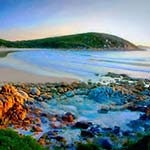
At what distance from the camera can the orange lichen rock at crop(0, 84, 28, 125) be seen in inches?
510

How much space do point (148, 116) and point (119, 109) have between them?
2046 millimetres

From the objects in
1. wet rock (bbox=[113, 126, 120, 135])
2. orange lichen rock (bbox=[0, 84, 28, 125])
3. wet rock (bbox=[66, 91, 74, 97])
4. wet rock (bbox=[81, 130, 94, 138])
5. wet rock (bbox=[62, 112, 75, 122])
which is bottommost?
wet rock (bbox=[113, 126, 120, 135])

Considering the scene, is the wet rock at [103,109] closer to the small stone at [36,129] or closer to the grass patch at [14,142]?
the small stone at [36,129]

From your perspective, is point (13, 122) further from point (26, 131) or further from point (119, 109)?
point (119, 109)

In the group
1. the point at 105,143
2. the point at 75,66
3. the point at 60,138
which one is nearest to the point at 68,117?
the point at 60,138

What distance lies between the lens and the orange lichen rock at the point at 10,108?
1295 centimetres

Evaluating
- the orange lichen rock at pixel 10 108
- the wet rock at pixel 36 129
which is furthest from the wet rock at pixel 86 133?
the orange lichen rock at pixel 10 108

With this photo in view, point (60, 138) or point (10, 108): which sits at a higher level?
point (10, 108)

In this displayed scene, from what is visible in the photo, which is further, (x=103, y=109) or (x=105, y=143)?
(x=103, y=109)

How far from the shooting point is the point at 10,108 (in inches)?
525

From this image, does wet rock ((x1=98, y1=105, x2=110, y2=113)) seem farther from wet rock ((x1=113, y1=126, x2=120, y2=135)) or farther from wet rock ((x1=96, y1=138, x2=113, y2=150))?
wet rock ((x1=96, y1=138, x2=113, y2=150))

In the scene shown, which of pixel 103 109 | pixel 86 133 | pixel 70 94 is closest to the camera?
pixel 86 133

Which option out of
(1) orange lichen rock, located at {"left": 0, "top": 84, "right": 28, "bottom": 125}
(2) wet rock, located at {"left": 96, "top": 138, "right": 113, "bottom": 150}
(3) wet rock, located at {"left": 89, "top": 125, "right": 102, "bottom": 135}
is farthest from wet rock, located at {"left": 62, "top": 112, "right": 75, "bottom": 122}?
(2) wet rock, located at {"left": 96, "top": 138, "right": 113, "bottom": 150}

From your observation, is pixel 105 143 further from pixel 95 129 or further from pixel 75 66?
pixel 75 66
